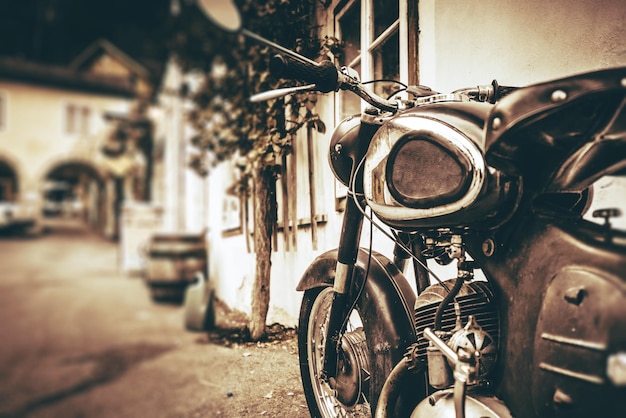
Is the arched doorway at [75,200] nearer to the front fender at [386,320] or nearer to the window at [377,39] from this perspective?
the window at [377,39]

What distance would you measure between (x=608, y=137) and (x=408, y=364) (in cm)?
68

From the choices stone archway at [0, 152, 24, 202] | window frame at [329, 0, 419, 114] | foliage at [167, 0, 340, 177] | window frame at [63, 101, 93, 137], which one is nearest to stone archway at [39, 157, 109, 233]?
stone archway at [0, 152, 24, 202]

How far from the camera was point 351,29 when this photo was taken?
1505 mm

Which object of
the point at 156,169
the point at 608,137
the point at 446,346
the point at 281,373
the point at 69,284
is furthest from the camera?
the point at 156,169

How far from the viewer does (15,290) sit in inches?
309

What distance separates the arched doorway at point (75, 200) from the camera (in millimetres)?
21686

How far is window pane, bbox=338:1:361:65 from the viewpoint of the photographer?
1489mm

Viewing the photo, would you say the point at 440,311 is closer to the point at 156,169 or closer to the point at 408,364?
the point at 408,364

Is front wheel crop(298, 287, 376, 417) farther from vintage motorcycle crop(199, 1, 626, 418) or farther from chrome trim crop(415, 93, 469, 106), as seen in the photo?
chrome trim crop(415, 93, 469, 106)

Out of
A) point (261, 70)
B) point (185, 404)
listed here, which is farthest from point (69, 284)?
point (261, 70)

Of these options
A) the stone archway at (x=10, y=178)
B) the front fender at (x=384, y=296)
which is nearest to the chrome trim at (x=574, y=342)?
the front fender at (x=384, y=296)

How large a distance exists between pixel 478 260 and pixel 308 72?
0.59 metres

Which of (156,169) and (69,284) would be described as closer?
(69,284)

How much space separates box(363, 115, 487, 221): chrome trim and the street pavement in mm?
560
